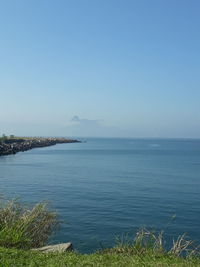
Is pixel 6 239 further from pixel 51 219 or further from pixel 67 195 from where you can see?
pixel 67 195

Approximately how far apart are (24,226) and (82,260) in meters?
3.98

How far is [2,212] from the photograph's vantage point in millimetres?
14188

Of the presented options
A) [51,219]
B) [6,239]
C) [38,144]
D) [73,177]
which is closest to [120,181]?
[73,177]

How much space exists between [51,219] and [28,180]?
1190 inches

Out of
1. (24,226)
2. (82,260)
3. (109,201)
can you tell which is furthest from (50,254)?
(109,201)

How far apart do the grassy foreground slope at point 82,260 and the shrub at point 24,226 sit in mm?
1794

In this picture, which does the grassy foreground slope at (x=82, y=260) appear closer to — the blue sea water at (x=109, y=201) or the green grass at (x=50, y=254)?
the green grass at (x=50, y=254)

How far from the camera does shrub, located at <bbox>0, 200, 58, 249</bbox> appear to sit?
12.5m

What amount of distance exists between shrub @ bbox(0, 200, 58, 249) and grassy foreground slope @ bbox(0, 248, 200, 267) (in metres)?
1.79

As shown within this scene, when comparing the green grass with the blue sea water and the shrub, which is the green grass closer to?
the shrub

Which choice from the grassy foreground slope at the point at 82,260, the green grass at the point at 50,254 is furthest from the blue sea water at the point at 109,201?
the grassy foreground slope at the point at 82,260

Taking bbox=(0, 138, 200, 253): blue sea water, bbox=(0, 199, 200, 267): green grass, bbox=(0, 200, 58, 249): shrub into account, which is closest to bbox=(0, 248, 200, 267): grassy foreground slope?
bbox=(0, 199, 200, 267): green grass

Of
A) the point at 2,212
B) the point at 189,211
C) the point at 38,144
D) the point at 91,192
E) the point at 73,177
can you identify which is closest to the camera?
the point at 2,212

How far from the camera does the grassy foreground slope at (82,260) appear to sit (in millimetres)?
9625
